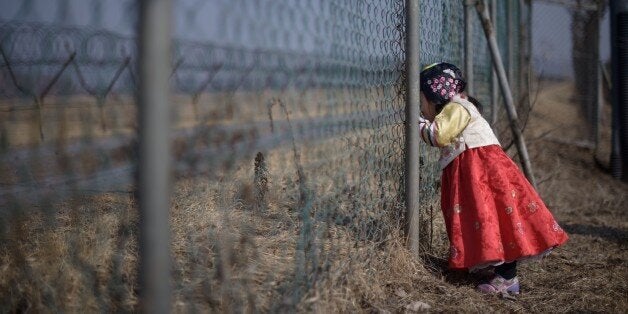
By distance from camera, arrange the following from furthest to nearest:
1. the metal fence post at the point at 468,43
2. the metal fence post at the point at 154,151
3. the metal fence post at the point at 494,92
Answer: the metal fence post at the point at 494,92 → the metal fence post at the point at 468,43 → the metal fence post at the point at 154,151

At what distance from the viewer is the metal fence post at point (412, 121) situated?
2.96 meters

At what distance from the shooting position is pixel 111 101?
1.72 m

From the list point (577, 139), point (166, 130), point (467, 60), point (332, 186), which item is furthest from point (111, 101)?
point (577, 139)

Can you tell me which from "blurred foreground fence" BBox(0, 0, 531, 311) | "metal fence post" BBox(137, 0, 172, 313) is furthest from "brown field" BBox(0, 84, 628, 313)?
"metal fence post" BBox(137, 0, 172, 313)

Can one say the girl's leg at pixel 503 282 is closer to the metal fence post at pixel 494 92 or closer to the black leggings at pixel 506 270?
the black leggings at pixel 506 270

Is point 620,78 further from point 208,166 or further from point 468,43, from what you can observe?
point 208,166

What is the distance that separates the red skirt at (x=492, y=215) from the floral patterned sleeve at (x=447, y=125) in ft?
0.44

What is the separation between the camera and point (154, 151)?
45.4 inches

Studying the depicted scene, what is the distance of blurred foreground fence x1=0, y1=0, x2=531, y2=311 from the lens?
1.71m

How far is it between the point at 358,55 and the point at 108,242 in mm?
1295

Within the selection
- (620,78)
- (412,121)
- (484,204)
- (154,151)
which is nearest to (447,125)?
(412,121)

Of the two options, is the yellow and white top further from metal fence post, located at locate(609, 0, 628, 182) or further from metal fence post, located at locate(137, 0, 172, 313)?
metal fence post, located at locate(609, 0, 628, 182)

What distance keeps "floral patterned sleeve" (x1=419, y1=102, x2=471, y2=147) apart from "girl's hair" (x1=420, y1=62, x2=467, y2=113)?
110mm

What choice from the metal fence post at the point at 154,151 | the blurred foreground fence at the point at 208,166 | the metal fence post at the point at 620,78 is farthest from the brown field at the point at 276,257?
the metal fence post at the point at 620,78
